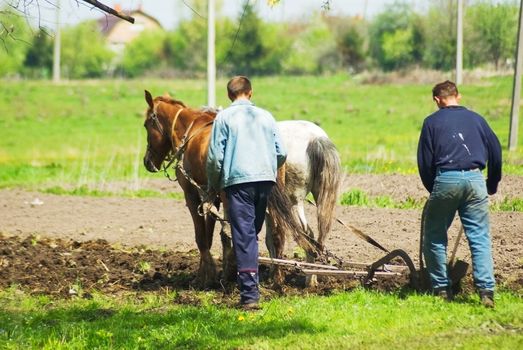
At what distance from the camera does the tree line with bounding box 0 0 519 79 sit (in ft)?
110

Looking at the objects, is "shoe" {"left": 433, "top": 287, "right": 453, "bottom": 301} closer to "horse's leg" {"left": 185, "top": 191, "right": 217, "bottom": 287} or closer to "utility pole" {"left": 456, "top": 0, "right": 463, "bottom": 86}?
"horse's leg" {"left": 185, "top": 191, "right": 217, "bottom": 287}

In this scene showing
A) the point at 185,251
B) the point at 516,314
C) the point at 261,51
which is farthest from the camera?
the point at 261,51

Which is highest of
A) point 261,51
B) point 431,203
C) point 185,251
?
point 261,51

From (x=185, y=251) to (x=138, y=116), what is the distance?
33.8m

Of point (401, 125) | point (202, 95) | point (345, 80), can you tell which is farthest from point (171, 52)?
point (401, 125)

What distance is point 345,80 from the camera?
63688mm

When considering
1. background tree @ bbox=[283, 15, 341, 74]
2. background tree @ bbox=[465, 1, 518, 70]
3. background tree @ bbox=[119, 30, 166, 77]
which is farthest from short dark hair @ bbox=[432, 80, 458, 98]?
background tree @ bbox=[119, 30, 166, 77]

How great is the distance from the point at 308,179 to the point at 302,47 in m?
78.1

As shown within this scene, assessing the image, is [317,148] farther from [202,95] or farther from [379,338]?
[202,95]

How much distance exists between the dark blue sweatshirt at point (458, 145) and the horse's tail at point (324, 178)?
207cm

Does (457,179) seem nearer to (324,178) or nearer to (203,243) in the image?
(324,178)

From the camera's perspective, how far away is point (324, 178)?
1153 cm

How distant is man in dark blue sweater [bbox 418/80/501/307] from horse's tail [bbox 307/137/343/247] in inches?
79.9

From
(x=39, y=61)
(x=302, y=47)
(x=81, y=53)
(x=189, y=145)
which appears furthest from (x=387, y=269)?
(x=81, y=53)
